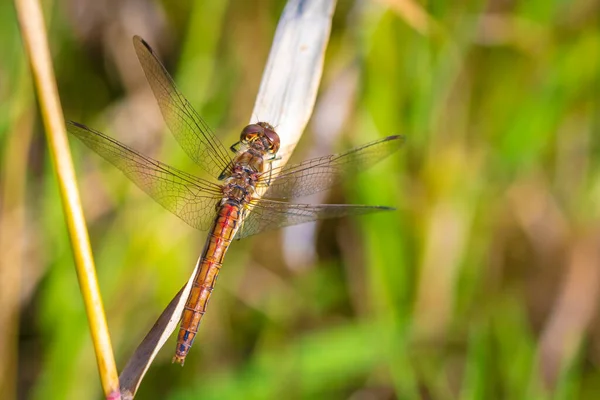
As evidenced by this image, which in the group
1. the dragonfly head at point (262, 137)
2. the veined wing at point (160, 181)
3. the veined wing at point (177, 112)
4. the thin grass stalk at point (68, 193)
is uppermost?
the veined wing at point (177, 112)

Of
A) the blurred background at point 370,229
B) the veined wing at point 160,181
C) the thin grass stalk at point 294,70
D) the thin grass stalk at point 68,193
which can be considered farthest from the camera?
the blurred background at point 370,229

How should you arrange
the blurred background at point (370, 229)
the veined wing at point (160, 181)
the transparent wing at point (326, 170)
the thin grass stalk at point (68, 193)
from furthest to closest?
the blurred background at point (370, 229), the transparent wing at point (326, 170), the veined wing at point (160, 181), the thin grass stalk at point (68, 193)

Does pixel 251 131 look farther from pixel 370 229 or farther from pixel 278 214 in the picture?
pixel 370 229

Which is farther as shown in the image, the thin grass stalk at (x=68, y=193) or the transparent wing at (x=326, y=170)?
the transparent wing at (x=326, y=170)

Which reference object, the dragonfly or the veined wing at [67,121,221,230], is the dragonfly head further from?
the veined wing at [67,121,221,230]

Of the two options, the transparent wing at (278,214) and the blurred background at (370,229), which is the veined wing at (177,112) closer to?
the transparent wing at (278,214)

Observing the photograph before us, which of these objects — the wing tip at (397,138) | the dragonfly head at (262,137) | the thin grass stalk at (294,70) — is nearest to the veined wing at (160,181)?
the dragonfly head at (262,137)

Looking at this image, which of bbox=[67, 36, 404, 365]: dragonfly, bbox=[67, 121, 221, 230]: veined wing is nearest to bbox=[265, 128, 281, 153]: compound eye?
bbox=[67, 36, 404, 365]: dragonfly

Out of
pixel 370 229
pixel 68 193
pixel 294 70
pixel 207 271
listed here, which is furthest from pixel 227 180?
pixel 68 193
